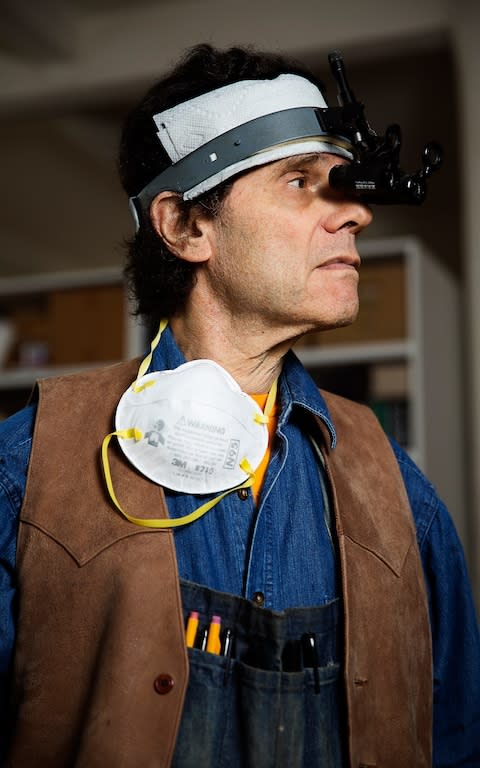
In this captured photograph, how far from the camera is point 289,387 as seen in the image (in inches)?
56.9

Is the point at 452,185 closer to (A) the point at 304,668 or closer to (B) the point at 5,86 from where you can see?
(B) the point at 5,86

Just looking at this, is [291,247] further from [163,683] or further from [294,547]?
[163,683]

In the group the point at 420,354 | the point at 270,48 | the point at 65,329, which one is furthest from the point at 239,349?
the point at 65,329

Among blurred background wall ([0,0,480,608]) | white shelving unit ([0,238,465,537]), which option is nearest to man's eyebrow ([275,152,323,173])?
blurred background wall ([0,0,480,608])

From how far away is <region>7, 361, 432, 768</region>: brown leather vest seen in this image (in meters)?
1.12

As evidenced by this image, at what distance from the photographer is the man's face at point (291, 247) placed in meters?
1.35

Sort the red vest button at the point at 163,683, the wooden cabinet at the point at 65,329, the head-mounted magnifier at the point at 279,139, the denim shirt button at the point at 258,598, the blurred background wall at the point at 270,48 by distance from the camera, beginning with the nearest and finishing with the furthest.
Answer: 1. the red vest button at the point at 163,683
2. the denim shirt button at the point at 258,598
3. the head-mounted magnifier at the point at 279,139
4. the blurred background wall at the point at 270,48
5. the wooden cabinet at the point at 65,329

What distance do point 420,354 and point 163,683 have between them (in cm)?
257

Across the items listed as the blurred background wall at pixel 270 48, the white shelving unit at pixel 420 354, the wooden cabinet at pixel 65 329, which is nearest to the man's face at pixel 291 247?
the blurred background wall at pixel 270 48

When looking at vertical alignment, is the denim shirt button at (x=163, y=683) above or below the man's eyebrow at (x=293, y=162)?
below

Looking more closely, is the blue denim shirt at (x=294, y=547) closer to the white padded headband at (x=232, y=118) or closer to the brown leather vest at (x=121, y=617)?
the brown leather vest at (x=121, y=617)

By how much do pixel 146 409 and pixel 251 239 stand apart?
31 centimetres

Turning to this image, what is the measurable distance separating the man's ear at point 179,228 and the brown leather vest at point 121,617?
24 centimetres

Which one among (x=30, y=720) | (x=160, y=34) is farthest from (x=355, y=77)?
(x=30, y=720)
